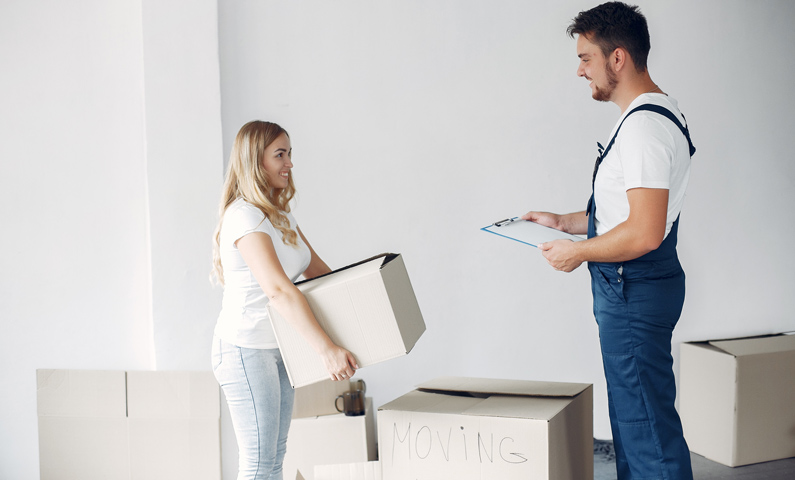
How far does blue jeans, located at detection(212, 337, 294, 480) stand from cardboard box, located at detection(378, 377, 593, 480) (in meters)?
0.28

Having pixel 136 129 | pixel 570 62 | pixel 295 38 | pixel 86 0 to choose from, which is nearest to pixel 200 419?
pixel 136 129

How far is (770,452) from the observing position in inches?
100.0

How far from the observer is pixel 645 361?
1.32m

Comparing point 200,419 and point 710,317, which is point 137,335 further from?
point 710,317

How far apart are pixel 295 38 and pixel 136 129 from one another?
78 centimetres

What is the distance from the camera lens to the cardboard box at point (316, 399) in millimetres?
2314

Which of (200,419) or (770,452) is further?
(770,452)

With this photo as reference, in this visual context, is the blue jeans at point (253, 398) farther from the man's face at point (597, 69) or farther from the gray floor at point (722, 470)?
the gray floor at point (722, 470)

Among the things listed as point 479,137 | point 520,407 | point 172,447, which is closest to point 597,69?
point 520,407

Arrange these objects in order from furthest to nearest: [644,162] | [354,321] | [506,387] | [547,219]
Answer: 1. [547,219]
2. [506,387]
3. [354,321]
4. [644,162]

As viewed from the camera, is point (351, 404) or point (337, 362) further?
point (351, 404)

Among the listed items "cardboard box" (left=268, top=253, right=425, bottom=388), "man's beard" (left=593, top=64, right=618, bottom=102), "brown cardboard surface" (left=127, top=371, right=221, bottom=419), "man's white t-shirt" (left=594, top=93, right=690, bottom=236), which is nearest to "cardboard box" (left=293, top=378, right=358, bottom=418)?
"brown cardboard surface" (left=127, top=371, right=221, bottom=419)

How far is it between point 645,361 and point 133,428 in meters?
1.94

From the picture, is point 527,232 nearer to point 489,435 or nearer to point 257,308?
point 489,435
